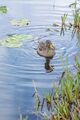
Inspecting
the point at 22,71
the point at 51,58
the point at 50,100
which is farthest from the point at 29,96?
the point at 51,58

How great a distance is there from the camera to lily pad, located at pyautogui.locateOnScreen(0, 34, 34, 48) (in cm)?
805

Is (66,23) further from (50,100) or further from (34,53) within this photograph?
(50,100)

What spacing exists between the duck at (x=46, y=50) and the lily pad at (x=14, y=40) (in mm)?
580

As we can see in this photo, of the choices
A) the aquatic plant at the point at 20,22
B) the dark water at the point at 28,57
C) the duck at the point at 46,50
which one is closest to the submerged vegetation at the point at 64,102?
the dark water at the point at 28,57

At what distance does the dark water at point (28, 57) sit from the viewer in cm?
578

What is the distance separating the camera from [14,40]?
8.30 metres

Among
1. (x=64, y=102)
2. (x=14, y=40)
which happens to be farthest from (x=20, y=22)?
(x=64, y=102)

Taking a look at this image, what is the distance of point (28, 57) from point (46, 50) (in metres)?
0.48

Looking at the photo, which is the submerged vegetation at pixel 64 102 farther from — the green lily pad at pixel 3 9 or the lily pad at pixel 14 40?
the green lily pad at pixel 3 9

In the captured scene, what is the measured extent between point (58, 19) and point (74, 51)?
2.34 metres

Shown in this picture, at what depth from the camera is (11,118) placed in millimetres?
5273

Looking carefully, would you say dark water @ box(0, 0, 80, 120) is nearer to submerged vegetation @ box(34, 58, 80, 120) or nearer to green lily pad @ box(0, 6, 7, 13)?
green lily pad @ box(0, 6, 7, 13)

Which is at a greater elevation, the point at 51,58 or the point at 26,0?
the point at 26,0

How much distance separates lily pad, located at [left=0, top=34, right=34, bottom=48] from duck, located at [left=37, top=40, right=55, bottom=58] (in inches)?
22.9
